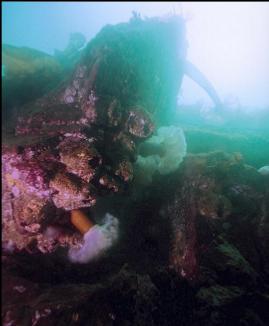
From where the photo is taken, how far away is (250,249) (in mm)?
4574

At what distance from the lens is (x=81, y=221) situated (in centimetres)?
411

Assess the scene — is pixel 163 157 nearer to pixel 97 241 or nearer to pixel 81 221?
pixel 97 241

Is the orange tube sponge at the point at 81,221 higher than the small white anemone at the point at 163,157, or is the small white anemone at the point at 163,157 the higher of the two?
the small white anemone at the point at 163,157

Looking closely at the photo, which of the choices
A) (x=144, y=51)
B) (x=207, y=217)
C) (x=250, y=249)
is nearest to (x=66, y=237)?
(x=207, y=217)

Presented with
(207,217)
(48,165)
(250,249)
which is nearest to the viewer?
(48,165)

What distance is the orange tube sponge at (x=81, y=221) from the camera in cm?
402

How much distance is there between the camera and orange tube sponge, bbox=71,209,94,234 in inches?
158

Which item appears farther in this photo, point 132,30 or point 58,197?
point 132,30

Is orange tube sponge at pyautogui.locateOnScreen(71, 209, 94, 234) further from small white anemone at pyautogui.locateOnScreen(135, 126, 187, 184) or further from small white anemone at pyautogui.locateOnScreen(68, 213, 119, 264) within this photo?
small white anemone at pyautogui.locateOnScreen(135, 126, 187, 184)

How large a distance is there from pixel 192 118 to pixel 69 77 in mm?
12890

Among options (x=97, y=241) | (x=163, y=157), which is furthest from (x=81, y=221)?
(x=163, y=157)

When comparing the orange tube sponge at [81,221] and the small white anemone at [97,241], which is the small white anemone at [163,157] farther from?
the orange tube sponge at [81,221]

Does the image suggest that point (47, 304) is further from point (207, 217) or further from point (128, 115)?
point (128, 115)

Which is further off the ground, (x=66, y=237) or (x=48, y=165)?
(x=48, y=165)
